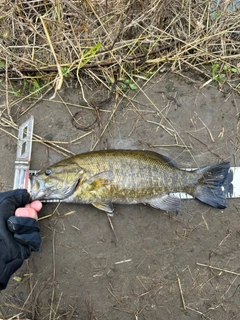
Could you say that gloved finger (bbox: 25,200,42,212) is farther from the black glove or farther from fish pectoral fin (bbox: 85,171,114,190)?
fish pectoral fin (bbox: 85,171,114,190)

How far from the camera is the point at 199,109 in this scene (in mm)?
3920

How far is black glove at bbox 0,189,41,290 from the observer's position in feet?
9.85

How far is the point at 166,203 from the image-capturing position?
355 cm

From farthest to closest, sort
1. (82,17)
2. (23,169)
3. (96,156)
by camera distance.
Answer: (82,17)
(23,169)
(96,156)

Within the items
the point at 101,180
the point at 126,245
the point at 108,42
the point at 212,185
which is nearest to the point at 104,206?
the point at 101,180

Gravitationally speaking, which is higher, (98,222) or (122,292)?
(98,222)

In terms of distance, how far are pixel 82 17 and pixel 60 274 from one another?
9.88 ft

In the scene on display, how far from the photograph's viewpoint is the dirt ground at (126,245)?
3682mm

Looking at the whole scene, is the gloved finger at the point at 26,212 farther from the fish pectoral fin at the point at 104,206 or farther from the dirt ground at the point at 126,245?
the fish pectoral fin at the point at 104,206

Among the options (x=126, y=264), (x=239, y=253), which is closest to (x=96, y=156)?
(x=126, y=264)

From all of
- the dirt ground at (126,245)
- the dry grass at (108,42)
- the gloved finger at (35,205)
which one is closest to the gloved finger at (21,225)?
the gloved finger at (35,205)

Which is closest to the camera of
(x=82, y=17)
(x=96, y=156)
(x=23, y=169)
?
(x=96, y=156)

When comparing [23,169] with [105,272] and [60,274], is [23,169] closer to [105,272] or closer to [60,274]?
[60,274]

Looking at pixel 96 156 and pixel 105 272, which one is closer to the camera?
pixel 96 156
